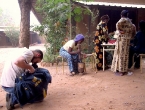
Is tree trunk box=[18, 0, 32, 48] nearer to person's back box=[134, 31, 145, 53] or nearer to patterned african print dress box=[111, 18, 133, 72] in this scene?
patterned african print dress box=[111, 18, 133, 72]

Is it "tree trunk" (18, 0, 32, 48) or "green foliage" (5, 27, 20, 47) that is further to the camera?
"green foliage" (5, 27, 20, 47)

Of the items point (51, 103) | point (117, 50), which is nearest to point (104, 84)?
point (117, 50)

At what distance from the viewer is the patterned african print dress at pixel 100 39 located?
621cm

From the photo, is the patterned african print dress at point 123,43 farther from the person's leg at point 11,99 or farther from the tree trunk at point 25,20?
the tree trunk at point 25,20

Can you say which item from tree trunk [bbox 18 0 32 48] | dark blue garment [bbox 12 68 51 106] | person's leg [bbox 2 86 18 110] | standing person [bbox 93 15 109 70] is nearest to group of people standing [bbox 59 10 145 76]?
standing person [bbox 93 15 109 70]

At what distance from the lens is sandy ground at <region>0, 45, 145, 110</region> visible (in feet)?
12.1

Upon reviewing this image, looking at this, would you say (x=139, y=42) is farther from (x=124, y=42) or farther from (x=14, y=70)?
(x=14, y=70)

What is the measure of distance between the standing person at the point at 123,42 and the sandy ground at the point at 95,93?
0.27 meters

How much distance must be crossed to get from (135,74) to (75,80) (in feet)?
5.44

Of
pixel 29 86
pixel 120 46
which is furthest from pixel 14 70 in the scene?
pixel 120 46

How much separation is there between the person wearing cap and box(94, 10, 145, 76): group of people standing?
68 cm

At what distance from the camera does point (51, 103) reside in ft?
12.8

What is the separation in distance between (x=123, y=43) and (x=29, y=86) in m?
3.06

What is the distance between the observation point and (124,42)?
567cm
